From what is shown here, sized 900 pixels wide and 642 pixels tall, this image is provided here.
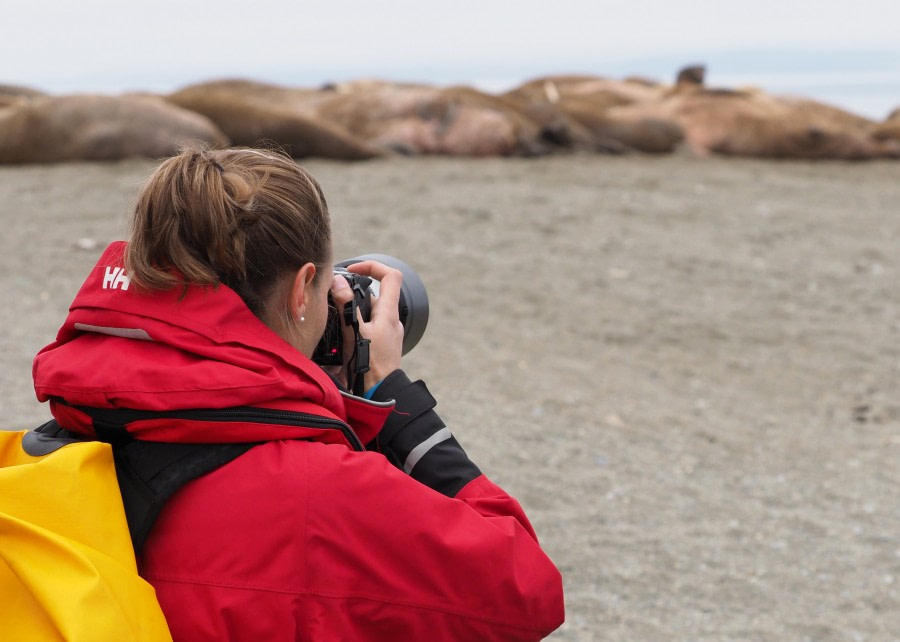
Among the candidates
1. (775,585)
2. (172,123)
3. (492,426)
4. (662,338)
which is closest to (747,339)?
(662,338)

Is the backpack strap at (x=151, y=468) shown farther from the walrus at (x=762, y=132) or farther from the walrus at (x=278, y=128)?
the walrus at (x=762, y=132)

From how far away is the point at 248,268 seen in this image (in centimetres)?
138

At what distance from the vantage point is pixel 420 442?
1.56 m

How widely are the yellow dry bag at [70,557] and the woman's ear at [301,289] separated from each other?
12.1 inches

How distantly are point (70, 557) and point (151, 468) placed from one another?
0.17 meters

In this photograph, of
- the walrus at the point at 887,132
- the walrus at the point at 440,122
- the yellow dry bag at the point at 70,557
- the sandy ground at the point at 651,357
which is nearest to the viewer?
the yellow dry bag at the point at 70,557

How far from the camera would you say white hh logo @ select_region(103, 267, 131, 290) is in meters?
1.35

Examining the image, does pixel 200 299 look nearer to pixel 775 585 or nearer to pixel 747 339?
pixel 775 585

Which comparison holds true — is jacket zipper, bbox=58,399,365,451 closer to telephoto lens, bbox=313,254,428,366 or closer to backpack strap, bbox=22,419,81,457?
backpack strap, bbox=22,419,81,457

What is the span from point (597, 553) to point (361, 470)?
2.24 meters

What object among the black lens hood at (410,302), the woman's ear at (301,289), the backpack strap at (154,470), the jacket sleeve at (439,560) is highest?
the woman's ear at (301,289)

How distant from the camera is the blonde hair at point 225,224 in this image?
4.37 ft

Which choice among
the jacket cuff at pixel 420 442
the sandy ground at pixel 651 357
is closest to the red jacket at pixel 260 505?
the jacket cuff at pixel 420 442

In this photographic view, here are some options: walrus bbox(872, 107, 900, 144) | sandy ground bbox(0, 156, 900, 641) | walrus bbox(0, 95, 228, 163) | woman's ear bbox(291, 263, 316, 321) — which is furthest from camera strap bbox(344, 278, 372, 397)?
walrus bbox(872, 107, 900, 144)
